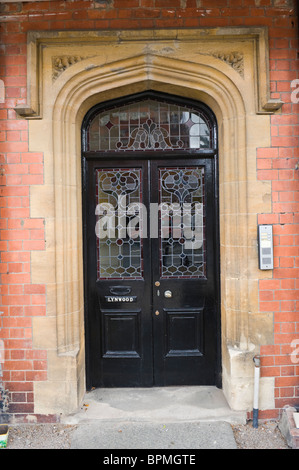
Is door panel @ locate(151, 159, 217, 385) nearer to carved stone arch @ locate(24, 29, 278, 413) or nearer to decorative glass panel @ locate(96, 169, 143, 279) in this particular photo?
→ decorative glass panel @ locate(96, 169, 143, 279)

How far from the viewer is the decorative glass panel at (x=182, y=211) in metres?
3.72

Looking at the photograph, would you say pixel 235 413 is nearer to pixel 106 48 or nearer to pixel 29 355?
pixel 29 355

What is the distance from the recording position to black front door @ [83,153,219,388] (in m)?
3.72

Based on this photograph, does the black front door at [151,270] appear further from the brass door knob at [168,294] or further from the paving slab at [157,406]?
the paving slab at [157,406]

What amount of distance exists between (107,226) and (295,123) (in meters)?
2.26

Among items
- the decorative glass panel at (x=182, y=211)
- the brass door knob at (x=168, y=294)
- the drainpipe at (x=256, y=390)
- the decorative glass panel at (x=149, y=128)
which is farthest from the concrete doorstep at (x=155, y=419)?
the decorative glass panel at (x=149, y=128)

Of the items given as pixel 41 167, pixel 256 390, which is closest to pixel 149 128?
pixel 41 167

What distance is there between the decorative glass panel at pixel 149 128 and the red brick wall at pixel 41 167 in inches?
29.1

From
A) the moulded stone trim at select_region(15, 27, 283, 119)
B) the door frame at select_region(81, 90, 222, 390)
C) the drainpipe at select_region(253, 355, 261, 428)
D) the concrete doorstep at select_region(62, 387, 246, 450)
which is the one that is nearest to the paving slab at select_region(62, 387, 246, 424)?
the concrete doorstep at select_region(62, 387, 246, 450)

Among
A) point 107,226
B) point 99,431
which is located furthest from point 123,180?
point 99,431

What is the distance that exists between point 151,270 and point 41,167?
162cm

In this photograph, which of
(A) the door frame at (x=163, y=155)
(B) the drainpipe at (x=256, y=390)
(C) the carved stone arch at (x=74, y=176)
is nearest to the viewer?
(B) the drainpipe at (x=256, y=390)

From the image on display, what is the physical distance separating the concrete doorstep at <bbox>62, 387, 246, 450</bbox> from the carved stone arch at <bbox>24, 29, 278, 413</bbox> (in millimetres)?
208

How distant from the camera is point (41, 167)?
3344mm
